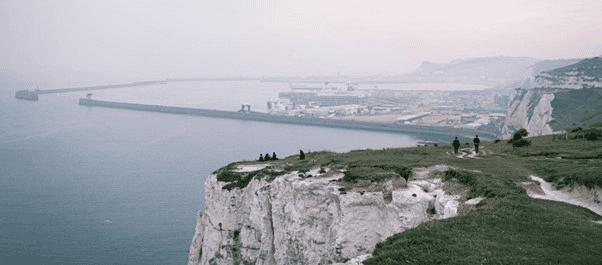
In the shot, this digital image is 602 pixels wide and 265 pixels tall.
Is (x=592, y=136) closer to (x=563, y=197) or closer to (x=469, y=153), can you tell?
(x=469, y=153)

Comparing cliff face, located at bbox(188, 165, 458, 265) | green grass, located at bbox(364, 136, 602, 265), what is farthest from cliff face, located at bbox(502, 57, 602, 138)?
cliff face, located at bbox(188, 165, 458, 265)

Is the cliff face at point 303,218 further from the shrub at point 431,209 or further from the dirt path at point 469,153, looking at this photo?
the dirt path at point 469,153

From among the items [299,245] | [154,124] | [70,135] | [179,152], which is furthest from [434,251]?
[154,124]

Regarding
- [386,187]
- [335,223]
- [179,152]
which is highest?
[386,187]

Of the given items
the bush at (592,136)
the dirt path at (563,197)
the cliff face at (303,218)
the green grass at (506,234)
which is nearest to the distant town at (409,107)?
the bush at (592,136)

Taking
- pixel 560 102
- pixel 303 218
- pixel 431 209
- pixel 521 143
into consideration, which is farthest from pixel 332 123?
pixel 431 209

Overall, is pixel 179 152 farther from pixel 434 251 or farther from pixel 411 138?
pixel 434 251

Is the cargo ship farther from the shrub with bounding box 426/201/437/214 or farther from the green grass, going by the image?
the green grass
